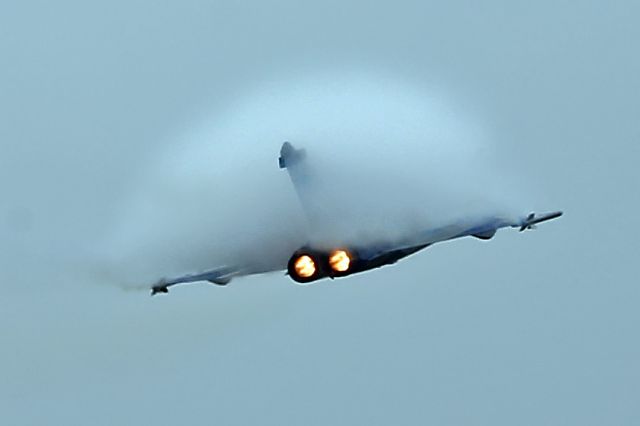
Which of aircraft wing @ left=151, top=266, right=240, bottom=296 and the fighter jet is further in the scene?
aircraft wing @ left=151, top=266, right=240, bottom=296

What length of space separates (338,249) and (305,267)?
3.71ft

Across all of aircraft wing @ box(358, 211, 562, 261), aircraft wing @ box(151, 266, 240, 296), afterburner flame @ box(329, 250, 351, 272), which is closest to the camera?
afterburner flame @ box(329, 250, 351, 272)

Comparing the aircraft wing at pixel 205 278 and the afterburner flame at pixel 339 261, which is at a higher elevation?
the aircraft wing at pixel 205 278

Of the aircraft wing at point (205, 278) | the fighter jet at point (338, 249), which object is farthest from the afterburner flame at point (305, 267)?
the aircraft wing at point (205, 278)

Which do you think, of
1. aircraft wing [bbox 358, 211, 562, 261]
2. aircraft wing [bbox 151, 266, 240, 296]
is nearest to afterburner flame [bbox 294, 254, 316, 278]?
aircraft wing [bbox 358, 211, 562, 261]

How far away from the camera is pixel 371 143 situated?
9350 cm

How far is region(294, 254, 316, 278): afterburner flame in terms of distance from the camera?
80438 millimetres

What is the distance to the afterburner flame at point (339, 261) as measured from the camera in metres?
80.7

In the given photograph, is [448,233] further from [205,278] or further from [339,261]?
[205,278]

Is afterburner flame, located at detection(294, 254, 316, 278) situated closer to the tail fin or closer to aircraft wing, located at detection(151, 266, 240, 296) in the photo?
the tail fin

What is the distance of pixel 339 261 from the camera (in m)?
80.8

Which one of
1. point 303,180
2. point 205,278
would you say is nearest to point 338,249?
point 303,180

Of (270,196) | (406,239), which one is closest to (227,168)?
(270,196)

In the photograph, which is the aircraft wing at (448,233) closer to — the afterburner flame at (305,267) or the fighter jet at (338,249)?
the fighter jet at (338,249)
